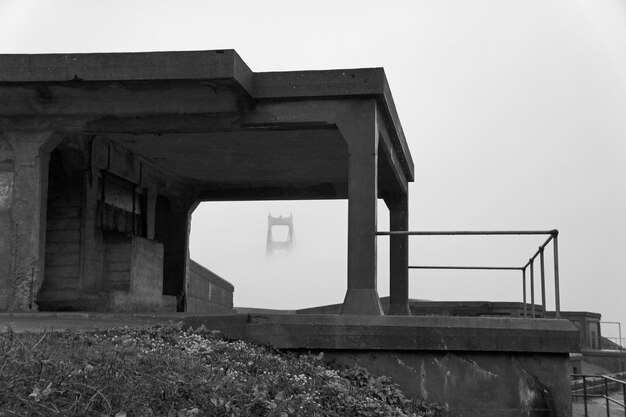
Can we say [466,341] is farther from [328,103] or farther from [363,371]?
[328,103]

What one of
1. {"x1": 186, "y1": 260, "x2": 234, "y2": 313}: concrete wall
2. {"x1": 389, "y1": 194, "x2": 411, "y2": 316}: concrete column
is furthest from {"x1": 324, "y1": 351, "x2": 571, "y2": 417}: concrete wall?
{"x1": 186, "y1": 260, "x2": 234, "y2": 313}: concrete wall

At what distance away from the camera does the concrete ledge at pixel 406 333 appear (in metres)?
7.95

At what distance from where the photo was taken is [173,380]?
17.7 feet

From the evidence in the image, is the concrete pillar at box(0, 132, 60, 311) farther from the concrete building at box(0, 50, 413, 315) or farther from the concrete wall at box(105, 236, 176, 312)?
the concrete wall at box(105, 236, 176, 312)

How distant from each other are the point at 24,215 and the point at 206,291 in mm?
12302

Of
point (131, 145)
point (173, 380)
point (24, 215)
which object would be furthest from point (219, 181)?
point (173, 380)

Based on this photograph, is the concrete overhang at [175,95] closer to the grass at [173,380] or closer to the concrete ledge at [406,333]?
the concrete ledge at [406,333]

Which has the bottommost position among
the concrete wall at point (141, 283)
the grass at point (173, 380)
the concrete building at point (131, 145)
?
the grass at point (173, 380)

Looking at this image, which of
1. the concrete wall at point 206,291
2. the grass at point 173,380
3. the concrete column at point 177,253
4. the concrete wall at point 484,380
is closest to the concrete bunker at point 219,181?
the concrete wall at point 484,380

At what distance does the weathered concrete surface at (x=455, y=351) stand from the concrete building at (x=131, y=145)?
3.15 feet

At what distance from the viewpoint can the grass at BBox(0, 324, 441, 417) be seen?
461cm

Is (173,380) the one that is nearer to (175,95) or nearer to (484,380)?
(484,380)

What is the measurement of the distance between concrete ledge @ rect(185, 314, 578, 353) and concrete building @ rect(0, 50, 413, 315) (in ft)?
3.02

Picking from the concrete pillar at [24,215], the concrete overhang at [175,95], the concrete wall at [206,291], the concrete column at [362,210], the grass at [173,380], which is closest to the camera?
the grass at [173,380]
